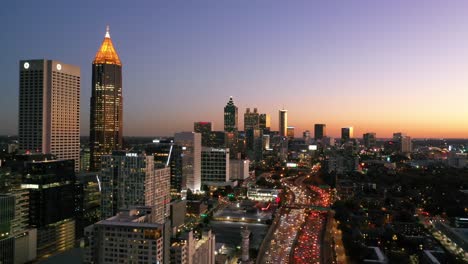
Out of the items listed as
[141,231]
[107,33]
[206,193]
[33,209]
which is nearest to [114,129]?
[107,33]

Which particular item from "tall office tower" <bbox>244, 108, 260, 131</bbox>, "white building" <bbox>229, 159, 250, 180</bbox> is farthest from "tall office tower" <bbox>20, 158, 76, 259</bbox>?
"tall office tower" <bbox>244, 108, 260, 131</bbox>

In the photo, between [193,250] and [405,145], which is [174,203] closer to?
[193,250]

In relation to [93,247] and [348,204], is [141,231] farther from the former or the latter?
[348,204]

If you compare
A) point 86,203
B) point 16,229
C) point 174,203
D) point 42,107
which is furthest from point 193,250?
point 42,107

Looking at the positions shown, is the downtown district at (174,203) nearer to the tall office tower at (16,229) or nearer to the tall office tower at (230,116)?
the tall office tower at (16,229)

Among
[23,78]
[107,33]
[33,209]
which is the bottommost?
[33,209]

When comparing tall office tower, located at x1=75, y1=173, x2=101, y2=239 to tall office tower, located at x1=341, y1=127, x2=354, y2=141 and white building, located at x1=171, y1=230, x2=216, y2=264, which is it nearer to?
white building, located at x1=171, y1=230, x2=216, y2=264
